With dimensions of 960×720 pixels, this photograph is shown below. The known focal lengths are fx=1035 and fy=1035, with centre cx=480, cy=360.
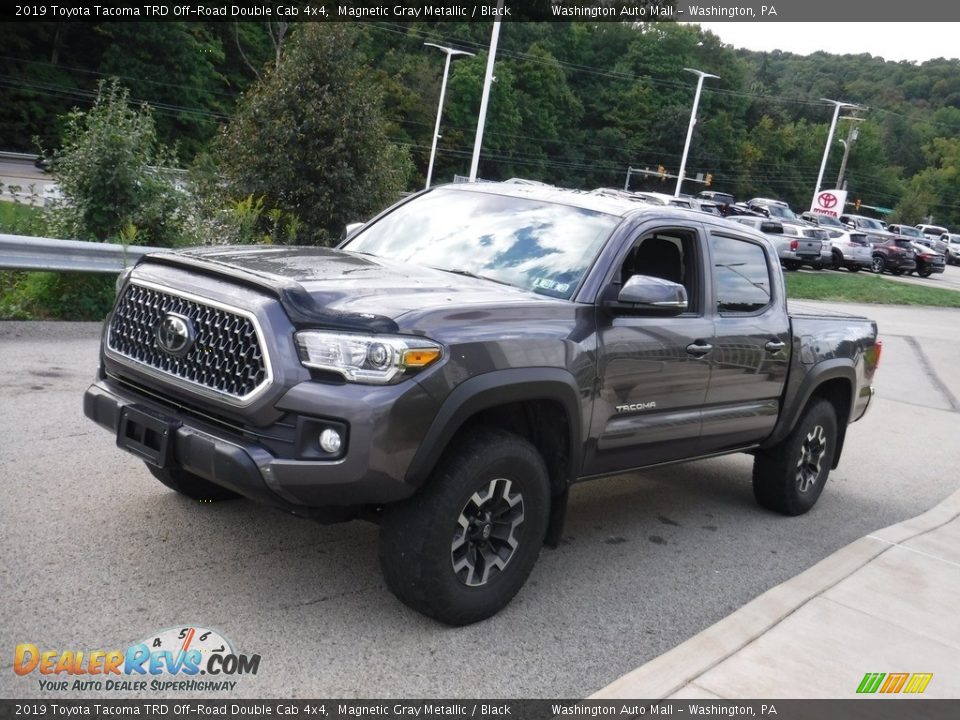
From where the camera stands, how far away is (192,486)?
5465 millimetres

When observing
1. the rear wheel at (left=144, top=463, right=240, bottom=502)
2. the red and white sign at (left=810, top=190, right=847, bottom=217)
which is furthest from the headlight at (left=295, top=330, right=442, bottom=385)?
the red and white sign at (left=810, top=190, right=847, bottom=217)

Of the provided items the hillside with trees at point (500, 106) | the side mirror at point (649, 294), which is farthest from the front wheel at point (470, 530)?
the hillside with trees at point (500, 106)

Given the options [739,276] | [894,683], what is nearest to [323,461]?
[894,683]

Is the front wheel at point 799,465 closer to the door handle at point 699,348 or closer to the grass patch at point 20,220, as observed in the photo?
the door handle at point 699,348

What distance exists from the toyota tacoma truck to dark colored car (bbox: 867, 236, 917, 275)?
1561 inches

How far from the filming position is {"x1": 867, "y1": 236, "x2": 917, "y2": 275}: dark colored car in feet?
140

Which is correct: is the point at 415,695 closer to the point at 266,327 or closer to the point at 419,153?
the point at 266,327

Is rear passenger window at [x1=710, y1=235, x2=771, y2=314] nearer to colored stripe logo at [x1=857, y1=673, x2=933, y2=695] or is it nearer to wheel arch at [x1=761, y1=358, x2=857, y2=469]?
wheel arch at [x1=761, y1=358, x2=857, y2=469]

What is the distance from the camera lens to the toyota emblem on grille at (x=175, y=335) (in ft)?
14.0

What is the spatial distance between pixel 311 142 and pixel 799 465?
1031 centimetres

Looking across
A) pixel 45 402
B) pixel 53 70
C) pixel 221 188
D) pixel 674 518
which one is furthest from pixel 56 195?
pixel 53 70

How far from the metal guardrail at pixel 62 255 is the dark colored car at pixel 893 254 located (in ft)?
124

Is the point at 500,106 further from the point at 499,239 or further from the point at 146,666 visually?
the point at 146,666

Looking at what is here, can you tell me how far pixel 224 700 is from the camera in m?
3.67
